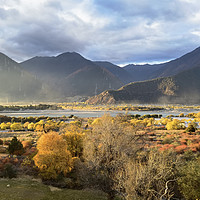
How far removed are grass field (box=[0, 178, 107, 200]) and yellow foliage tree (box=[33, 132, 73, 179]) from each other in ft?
7.74

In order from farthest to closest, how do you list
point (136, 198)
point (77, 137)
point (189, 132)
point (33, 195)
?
point (189, 132) < point (77, 137) < point (33, 195) < point (136, 198)

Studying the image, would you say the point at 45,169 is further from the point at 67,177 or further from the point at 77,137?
the point at 77,137

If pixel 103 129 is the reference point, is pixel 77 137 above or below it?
below

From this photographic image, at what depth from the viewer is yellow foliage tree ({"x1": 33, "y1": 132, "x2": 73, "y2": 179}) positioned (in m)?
24.4

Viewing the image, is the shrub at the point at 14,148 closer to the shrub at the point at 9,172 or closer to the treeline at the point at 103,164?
the treeline at the point at 103,164

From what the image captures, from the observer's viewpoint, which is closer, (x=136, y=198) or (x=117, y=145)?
(x=136, y=198)

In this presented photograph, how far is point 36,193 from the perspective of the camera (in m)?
19.0

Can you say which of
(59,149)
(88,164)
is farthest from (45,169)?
(88,164)

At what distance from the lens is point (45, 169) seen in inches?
963

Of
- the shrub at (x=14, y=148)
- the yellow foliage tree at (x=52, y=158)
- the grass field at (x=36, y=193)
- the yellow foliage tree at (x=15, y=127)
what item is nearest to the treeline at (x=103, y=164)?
the yellow foliage tree at (x=52, y=158)

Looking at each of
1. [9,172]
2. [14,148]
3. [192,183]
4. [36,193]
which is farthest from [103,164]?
[14,148]

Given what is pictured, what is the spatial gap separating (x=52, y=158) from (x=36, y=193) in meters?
6.08

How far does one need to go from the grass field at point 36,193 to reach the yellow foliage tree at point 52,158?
236cm

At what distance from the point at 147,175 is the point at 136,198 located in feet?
6.23
